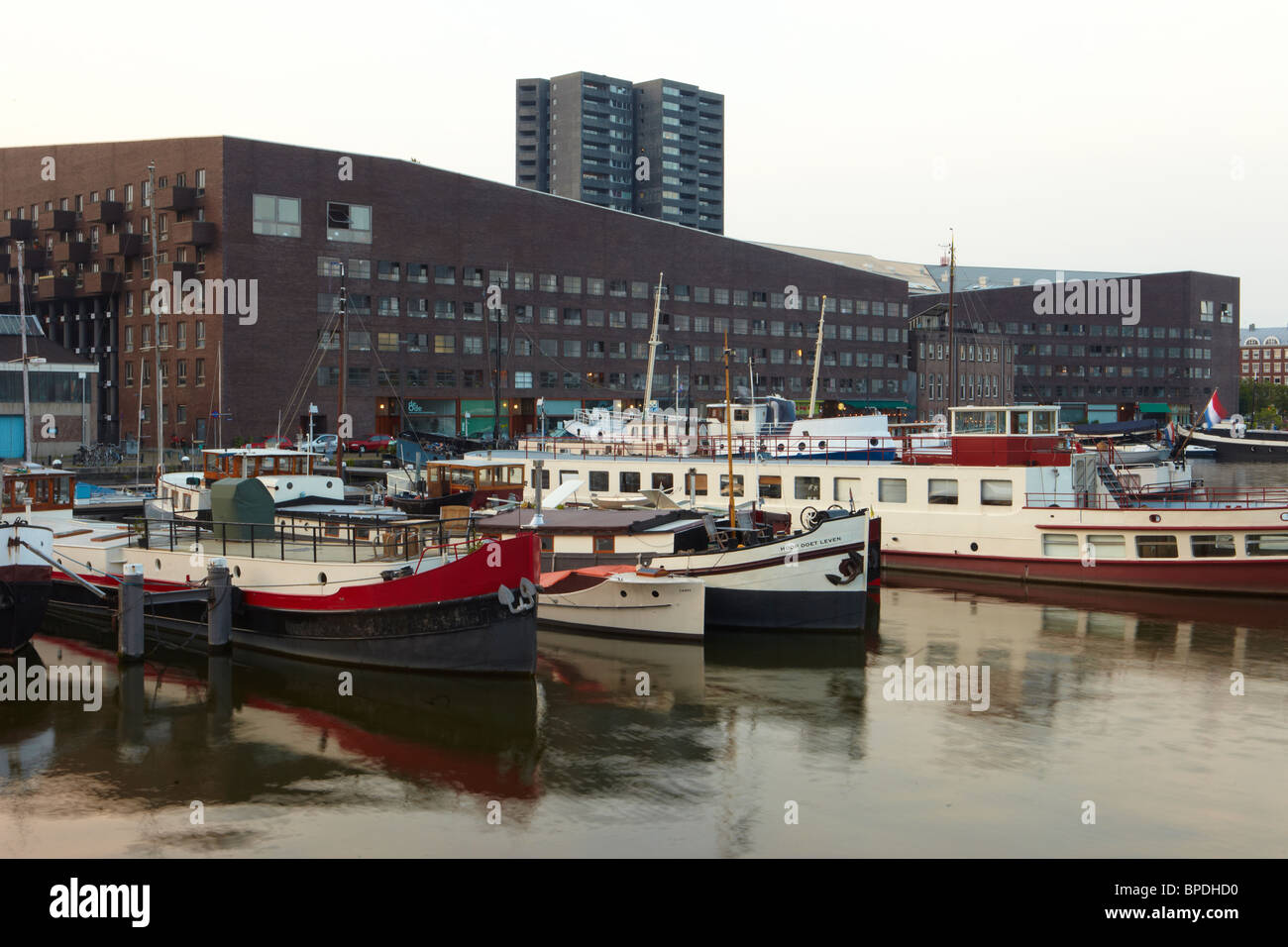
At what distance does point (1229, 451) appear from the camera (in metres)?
114

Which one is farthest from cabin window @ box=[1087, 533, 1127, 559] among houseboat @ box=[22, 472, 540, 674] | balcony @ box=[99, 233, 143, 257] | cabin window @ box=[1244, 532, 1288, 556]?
balcony @ box=[99, 233, 143, 257]

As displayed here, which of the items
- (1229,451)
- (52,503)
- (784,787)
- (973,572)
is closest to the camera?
(784,787)

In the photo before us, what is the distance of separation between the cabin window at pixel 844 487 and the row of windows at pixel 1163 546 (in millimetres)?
6589

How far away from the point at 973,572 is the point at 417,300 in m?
63.6

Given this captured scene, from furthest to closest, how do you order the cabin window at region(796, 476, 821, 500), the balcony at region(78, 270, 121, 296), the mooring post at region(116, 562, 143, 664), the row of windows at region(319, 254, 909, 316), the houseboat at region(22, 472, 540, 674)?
the row of windows at region(319, 254, 909, 316)
the balcony at region(78, 270, 121, 296)
the cabin window at region(796, 476, 821, 500)
the mooring post at region(116, 562, 143, 664)
the houseboat at region(22, 472, 540, 674)

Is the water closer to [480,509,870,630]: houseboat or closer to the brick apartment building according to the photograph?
[480,509,870,630]: houseboat

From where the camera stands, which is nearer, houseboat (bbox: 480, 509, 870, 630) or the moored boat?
the moored boat

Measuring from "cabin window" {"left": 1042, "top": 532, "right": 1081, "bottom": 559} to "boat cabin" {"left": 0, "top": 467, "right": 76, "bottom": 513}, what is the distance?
2965 centimetres

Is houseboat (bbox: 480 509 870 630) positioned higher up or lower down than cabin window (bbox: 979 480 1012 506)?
lower down

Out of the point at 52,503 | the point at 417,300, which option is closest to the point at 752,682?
the point at 52,503

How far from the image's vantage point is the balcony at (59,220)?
3575 inches

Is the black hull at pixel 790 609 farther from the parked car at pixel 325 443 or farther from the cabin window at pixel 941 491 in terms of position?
the parked car at pixel 325 443

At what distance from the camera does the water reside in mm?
15781
